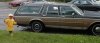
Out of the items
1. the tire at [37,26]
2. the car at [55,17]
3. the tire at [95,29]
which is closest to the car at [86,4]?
the car at [55,17]

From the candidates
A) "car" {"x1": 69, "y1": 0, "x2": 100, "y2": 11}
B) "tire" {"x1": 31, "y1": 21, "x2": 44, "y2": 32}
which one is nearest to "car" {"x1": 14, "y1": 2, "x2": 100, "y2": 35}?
"tire" {"x1": 31, "y1": 21, "x2": 44, "y2": 32}

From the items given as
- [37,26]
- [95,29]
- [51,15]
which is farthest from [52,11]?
[95,29]

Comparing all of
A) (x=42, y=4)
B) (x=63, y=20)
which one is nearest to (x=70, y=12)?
(x=63, y=20)

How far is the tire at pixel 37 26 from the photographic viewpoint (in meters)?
15.0

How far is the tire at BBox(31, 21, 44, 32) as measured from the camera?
15.0 meters

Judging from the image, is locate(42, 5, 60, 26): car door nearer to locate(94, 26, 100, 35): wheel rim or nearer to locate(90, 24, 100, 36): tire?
locate(90, 24, 100, 36): tire

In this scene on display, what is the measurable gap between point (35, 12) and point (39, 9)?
0.78 feet

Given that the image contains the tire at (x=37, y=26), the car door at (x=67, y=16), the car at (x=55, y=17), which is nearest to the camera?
the car at (x=55, y=17)

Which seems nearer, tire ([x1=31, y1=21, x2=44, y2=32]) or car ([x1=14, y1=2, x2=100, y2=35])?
car ([x1=14, y1=2, x2=100, y2=35])

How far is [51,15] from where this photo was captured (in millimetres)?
14875

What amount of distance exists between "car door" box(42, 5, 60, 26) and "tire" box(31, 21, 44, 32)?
265mm

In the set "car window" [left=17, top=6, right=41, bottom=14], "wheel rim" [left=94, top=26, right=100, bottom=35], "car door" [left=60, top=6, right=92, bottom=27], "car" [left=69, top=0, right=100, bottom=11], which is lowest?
"car" [left=69, top=0, right=100, bottom=11]

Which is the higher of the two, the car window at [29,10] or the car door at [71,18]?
the car window at [29,10]

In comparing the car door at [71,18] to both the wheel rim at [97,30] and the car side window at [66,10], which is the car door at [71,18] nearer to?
the car side window at [66,10]
